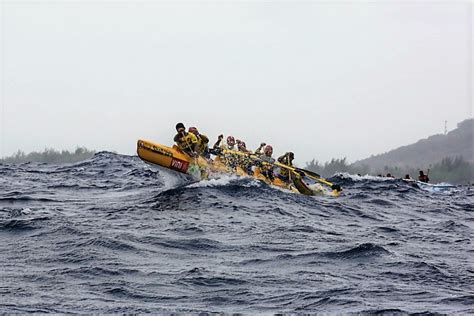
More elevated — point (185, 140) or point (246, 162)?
point (185, 140)

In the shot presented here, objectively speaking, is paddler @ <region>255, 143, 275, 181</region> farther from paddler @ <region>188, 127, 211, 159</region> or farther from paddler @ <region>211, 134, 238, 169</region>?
paddler @ <region>188, 127, 211, 159</region>

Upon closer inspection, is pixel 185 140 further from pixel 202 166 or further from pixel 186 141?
pixel 202 166

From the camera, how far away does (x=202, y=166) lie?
20703 millimetres

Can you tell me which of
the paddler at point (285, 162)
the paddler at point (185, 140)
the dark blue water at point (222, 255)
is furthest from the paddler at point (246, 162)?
the dark blue water at point (222, 255)

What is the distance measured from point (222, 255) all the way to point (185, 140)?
9489mm

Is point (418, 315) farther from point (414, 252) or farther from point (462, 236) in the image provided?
point (462, 236)

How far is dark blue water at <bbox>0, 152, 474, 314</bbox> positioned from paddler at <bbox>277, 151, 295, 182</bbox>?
3.30 m

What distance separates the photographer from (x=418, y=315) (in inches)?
322

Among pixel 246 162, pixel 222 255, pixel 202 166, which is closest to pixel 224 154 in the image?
pixel 246 162

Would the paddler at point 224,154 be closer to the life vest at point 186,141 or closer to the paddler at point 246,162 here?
the paddler at point 246,162

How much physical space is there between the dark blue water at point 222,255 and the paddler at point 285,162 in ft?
10.8

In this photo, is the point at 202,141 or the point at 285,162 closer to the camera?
the point at 202,141

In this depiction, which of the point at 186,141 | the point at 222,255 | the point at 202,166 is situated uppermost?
the point at 186,141

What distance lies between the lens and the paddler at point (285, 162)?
23.2 meters
